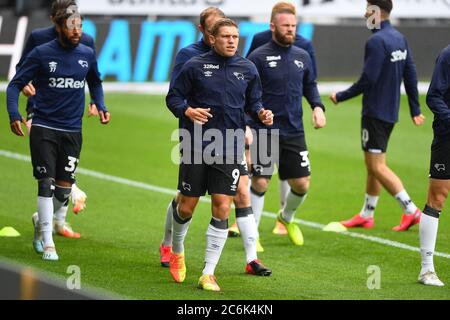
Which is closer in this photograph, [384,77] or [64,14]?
[64,14]

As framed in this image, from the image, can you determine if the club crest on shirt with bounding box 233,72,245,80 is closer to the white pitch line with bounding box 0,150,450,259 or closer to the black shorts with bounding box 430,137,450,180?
the black shorts with bounding box 430,137,450,180

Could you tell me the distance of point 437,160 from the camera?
8.77 meters

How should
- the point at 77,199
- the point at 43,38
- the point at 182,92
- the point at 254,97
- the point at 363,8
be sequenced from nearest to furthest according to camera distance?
1. the point at 182,92
2. the point at 254,97
3. the point at 77,199
4. the point at 43,38
5. the point at 363,8

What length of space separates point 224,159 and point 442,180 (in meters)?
1.86

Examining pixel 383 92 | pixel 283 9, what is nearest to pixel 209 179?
pixel 283 9

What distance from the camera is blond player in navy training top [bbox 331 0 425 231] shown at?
1187 cm

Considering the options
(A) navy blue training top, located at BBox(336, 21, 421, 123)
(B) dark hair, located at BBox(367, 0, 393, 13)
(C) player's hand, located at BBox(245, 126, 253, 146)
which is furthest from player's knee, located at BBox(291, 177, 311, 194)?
(B) dark hair, located at BBox(367, 0, 393, 13)

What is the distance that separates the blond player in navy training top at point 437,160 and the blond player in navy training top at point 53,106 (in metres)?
3.40

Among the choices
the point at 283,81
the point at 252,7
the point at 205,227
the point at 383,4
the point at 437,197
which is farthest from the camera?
the point at 252,7

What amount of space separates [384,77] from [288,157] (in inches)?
75.7

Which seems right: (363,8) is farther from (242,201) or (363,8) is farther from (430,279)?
(430,279)

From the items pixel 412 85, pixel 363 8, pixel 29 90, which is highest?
pixel 29 90

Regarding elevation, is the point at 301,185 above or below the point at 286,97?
below

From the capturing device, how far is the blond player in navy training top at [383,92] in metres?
11.9
